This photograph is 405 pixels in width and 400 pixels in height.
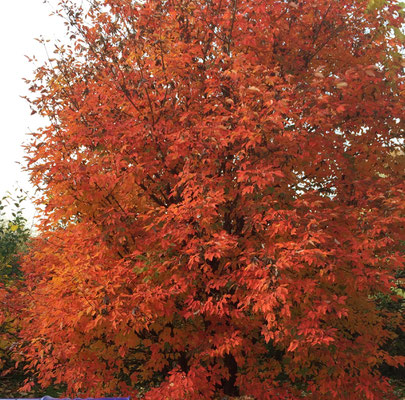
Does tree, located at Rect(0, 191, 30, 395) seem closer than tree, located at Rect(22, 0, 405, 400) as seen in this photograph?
No

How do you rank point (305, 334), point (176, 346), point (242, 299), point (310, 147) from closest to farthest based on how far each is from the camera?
point (305, 334), point (242, 299), point (310, 147), point (176, 346)

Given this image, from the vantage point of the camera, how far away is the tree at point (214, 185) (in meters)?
6.11

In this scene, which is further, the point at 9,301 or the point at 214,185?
the point at 9,301

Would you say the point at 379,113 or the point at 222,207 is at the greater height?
the point at 379,113

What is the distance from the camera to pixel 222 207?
22.2 feet

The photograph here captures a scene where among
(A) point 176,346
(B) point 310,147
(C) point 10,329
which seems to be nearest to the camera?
(B) point 310,147

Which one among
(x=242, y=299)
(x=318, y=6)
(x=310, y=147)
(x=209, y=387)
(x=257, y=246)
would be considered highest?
(x=318, y=6)

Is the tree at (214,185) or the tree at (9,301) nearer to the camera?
the tree at (214,185)

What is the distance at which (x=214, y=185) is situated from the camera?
20.6 ft

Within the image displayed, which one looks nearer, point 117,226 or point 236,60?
point 236,60

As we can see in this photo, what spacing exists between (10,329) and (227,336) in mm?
7670

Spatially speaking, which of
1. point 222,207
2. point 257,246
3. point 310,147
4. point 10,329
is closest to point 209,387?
point 257,246

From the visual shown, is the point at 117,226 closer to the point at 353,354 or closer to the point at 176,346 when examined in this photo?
the point at 176,346

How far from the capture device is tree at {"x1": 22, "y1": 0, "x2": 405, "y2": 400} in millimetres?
6113
